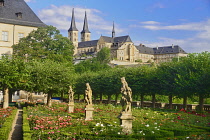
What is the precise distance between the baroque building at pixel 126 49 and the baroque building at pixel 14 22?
110 m

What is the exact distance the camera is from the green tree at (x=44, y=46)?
4850 cm

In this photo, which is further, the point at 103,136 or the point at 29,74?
the point at 29,74

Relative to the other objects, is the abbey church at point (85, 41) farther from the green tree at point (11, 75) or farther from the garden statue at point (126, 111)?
the garden statue at point (126, 111)

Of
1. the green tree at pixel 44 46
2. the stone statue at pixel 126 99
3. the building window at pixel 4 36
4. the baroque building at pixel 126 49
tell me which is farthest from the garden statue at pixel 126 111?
the baroque building at pixel 126 49

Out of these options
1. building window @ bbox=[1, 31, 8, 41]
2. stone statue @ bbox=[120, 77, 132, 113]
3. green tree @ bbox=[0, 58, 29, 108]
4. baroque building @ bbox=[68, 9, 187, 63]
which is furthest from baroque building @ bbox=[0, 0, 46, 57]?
baroque building @ bbox=[68, 9, 187, 63]

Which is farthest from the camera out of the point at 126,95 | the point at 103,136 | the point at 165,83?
the point at 165,83

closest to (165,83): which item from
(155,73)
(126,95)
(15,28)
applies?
(155,73)

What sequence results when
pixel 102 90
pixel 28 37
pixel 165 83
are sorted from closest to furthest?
pixel 165 83
pixel 102 90
pixel 28 37

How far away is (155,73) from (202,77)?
844cm

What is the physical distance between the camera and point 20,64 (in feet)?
104

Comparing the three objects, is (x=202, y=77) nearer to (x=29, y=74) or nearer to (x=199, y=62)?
(x=199, y=62)

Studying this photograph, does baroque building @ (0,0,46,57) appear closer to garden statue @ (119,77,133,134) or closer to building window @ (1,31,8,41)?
building window @ (1,31,8,41)

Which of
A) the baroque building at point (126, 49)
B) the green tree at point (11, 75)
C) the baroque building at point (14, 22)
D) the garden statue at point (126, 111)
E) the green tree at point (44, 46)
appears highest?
the baroque building at point (126, 49)

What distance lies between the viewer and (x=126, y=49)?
16862cm
